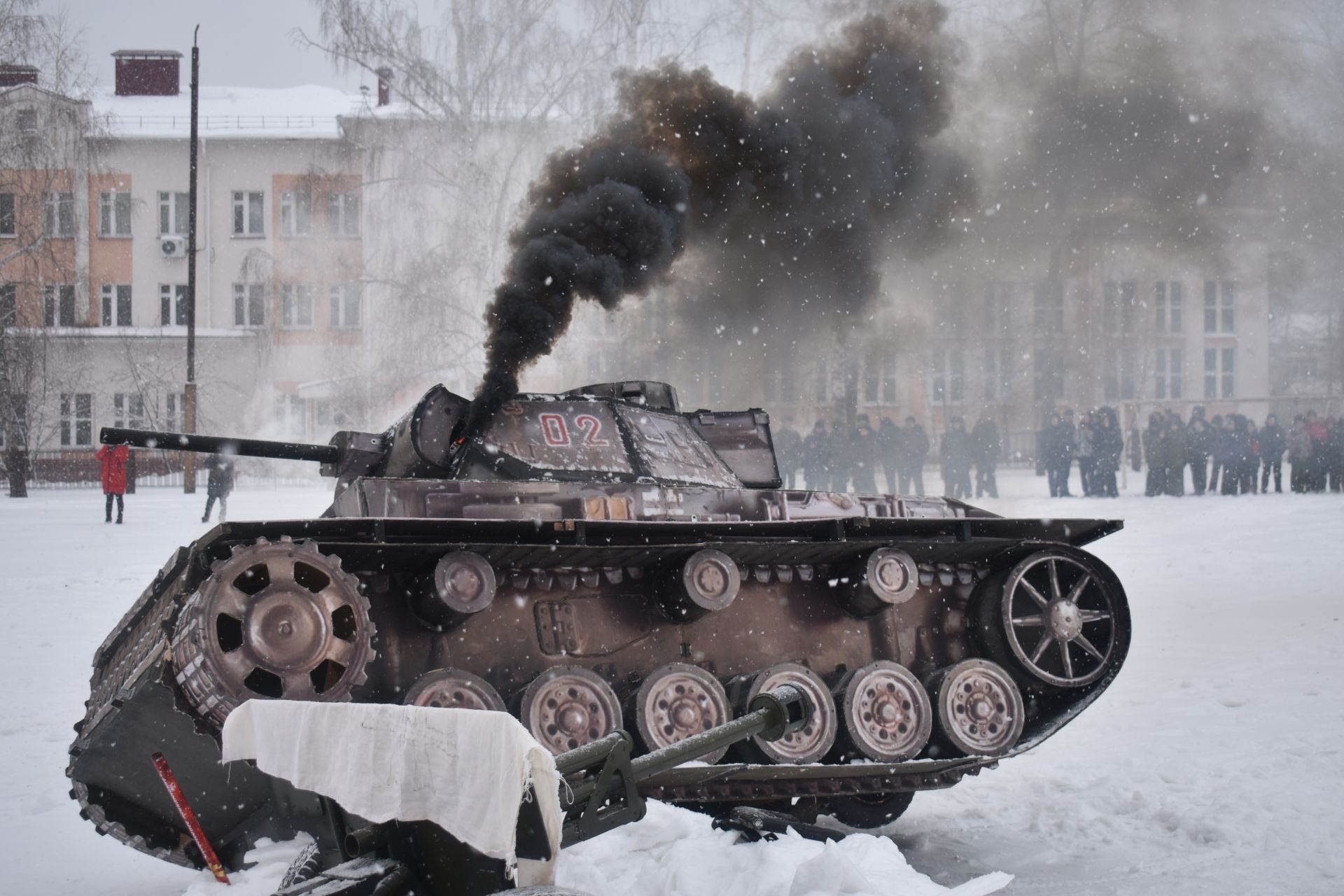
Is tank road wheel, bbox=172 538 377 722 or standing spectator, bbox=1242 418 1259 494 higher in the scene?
standing spectator, bbox=1242 418 1259 494

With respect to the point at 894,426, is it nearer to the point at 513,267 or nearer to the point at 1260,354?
the point at 513,267

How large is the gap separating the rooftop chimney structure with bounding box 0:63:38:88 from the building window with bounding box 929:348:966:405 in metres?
18.1

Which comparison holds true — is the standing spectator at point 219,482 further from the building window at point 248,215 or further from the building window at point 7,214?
the building window at point 248,215

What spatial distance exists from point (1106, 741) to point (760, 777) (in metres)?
3.24

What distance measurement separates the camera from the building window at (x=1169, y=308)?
32.6m

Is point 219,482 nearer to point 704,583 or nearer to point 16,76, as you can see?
point 16,76

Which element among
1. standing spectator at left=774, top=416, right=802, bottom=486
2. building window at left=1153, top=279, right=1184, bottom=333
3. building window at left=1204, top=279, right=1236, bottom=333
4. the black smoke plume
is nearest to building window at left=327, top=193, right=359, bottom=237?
standing spectator at left=774, top=416, right=802, bottom=486

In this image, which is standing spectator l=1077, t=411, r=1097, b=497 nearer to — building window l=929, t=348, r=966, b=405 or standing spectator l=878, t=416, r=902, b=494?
standing spectator l=878, t=416, r=902, b=494

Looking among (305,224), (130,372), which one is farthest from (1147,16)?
(130,372)

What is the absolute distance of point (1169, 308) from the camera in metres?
32.2

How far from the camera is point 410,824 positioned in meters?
3.16

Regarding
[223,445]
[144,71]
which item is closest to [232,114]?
[144,71]

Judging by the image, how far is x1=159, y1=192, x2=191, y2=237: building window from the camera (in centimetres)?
3459

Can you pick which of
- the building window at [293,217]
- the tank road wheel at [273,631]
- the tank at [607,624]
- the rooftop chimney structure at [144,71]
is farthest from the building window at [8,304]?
the tank road wheel at [273,631]
